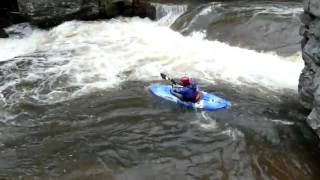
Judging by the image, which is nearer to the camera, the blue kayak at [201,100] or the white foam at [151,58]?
the blue kayak at [201,100]

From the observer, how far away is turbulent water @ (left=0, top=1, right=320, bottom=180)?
22.5 feet

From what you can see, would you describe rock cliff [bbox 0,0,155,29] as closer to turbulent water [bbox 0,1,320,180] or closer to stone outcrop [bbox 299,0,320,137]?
turbulent water [bbox 0,1,320,180]

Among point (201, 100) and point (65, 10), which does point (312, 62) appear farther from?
point (65, 10)

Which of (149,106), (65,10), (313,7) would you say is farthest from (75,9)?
(313,7)

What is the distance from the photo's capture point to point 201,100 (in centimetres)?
897

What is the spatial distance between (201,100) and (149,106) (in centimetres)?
104

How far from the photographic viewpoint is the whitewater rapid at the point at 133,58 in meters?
10.3

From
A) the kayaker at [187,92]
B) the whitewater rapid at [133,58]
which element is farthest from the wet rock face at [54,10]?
the kayaker at [187,92]

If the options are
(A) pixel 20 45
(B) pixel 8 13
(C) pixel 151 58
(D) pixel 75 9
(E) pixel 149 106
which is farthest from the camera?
(B) pixel 8 13

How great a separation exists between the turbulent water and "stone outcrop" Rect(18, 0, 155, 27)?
19.8 inches

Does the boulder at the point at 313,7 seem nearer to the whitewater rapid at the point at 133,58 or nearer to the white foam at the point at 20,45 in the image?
the whitewater rapid at the point at 133,58

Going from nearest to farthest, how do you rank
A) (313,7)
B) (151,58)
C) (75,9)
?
(313,7), (151,58), (75,9)

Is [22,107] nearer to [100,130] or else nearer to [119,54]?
[100,130]

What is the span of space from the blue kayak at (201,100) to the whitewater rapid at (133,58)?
954mm
